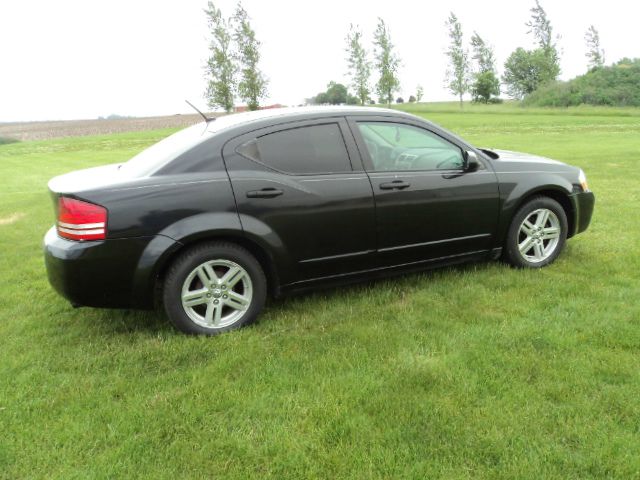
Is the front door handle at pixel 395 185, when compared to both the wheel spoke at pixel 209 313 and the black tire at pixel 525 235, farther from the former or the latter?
the wheel spoke at pixel 209 313

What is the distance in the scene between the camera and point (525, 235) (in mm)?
4867

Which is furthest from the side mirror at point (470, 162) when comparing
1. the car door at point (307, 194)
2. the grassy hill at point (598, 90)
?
the grassy hill at point (598, 90)

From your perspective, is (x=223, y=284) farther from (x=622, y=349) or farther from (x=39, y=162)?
(x=39, y=162)

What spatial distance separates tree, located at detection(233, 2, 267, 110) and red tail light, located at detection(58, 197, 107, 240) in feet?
145

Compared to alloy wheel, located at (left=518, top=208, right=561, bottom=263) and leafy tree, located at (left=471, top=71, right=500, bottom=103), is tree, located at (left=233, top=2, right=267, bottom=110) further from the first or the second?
alloy wheel, located at (left=518, top=208, right=561, bottom=263)

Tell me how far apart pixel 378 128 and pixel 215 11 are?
50457mm

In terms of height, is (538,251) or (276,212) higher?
(276,212)

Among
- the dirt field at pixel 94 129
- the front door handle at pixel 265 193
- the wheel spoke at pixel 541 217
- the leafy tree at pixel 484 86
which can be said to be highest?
the leafy tree at pixel 484 86

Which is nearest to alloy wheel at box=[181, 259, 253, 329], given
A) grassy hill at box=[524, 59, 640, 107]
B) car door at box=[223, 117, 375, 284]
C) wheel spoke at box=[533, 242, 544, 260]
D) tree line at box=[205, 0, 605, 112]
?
car door at box=[223, 117, 375, 284]

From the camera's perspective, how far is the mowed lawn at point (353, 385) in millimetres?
2445

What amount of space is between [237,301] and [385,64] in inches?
2289

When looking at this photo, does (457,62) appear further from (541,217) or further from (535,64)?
(541,217)

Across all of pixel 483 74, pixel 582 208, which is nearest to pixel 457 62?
pixel 483 74

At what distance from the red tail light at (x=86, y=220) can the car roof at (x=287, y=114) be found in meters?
1.02
